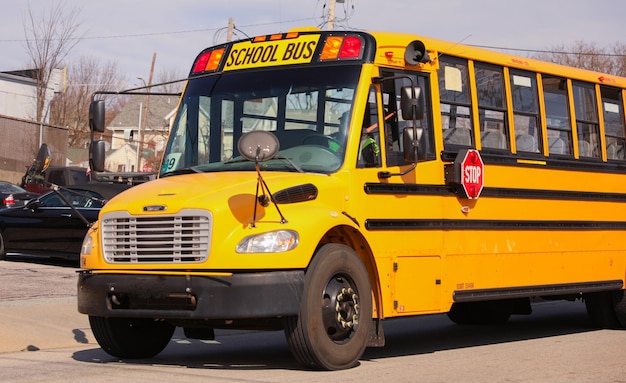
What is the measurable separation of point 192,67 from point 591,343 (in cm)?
496

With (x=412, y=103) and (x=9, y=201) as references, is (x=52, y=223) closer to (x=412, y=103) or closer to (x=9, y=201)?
(x=9, y=201)

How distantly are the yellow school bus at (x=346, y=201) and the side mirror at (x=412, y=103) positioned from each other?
0.7 inches

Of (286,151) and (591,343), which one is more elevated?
(286,151)

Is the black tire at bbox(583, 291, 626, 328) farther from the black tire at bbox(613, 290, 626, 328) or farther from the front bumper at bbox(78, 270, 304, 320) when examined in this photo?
the front bumper at bbox(78, 270, 304, 320)

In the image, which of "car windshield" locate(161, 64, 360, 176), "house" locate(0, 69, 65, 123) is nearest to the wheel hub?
"car windshield" locate(161, 64, 360, 176)

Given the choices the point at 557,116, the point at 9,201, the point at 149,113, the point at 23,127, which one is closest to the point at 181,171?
the point at 557,116

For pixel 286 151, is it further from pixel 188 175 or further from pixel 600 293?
pixel 600 293

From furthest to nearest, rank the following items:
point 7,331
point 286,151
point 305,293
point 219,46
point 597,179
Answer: point 597,179
point 7,331
point 219,46
point 286,151
point 305,293

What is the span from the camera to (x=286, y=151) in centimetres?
870

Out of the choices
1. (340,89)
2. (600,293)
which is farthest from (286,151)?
(600,293)

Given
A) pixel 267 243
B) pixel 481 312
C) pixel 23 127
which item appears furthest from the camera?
pixel 23 127

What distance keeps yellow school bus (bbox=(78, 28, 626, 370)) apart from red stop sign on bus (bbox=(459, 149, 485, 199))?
0.02 m

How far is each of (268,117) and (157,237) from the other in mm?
1727

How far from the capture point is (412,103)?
8.46 m
